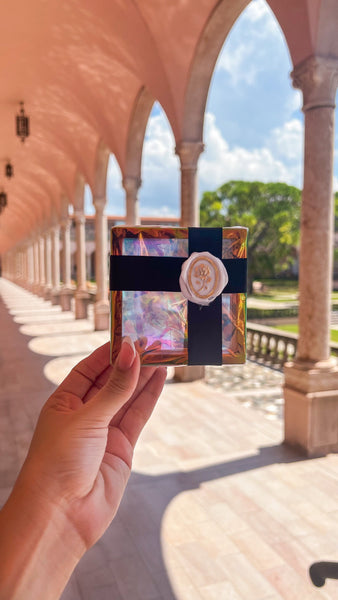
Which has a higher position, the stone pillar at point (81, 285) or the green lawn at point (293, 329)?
the stone pillar at point (81, 285)

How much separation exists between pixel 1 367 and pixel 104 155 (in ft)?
26.8

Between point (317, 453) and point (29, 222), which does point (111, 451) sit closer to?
point (317, 453)

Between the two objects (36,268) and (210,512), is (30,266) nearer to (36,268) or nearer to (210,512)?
(36,268)

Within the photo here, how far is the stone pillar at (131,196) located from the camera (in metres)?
12.1

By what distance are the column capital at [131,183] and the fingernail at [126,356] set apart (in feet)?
37.0

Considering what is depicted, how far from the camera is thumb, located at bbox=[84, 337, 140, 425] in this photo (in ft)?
4.26

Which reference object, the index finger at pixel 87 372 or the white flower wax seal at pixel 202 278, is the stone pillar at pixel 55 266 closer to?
the index finger at pixel 87 372

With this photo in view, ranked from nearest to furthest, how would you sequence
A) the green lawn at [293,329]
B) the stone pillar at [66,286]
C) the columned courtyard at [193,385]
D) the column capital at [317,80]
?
the columned courtyard at [193,385], the column capital at [317,80], the green lawn at [293,329], the stone pillar at [66,286]

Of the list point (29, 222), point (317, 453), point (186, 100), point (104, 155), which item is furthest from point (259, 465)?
point (29, 222)

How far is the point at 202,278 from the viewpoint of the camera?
4.78 feet

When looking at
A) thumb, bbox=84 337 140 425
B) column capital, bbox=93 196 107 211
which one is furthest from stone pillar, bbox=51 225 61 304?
thumb, bbox=84 337 140 425

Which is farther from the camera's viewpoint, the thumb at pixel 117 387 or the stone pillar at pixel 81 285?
the stone pillar at pixel 81 285

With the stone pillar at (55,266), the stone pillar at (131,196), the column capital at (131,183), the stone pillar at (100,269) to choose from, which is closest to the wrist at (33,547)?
the stone pillar at (131,196)

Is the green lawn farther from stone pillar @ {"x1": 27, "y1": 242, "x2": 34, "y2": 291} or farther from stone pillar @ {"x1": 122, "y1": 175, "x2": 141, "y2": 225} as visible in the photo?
stone pillar @ {"x1": 27, "y1": 242, "x2": 34, "y2": 291}
